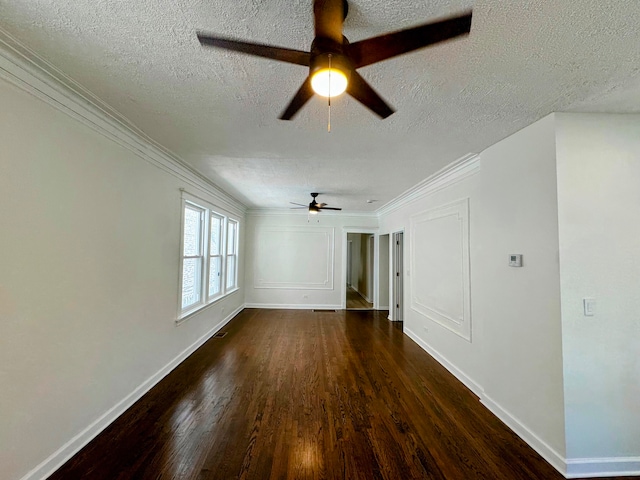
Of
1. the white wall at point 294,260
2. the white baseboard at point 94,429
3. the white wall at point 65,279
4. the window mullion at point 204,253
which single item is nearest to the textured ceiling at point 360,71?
the white wall at point 65,279

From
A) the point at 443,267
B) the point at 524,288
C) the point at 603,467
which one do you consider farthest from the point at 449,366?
the point at 524,288

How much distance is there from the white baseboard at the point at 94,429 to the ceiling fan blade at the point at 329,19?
2.82 m

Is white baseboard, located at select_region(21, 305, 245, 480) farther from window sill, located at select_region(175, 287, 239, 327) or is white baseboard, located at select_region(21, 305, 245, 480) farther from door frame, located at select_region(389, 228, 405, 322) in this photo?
door frame, located at select_region(389, 228, 405, 322)

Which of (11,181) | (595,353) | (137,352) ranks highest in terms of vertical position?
(11,181)

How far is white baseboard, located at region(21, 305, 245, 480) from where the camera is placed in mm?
1653

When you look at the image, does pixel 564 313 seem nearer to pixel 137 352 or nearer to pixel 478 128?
pixel 478 128

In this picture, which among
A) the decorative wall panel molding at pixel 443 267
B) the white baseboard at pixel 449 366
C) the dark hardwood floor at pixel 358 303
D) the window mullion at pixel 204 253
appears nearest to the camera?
the white baseboard at pixel 449 366

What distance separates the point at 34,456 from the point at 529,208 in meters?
3.79

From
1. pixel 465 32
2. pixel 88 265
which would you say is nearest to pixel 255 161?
pixel 88 265

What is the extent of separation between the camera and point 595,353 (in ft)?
6.08

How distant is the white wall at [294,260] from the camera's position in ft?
22.3

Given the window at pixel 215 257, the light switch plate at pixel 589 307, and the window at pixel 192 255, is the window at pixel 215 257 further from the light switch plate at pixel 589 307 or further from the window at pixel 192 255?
the light switch plate at pixel 589 307

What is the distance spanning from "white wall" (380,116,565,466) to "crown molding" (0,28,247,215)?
3.28 m

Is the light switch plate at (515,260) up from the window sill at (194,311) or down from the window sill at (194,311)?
up
